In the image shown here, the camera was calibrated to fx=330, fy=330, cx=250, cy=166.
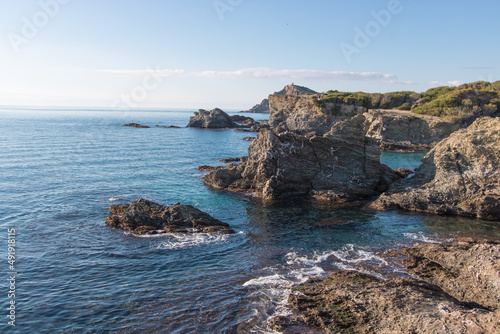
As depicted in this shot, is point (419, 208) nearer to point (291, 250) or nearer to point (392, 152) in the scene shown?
point (291, 250)

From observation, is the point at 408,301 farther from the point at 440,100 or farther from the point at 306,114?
the point at 306,114

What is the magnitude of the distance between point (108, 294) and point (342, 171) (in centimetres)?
2687

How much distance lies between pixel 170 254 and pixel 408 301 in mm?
14304

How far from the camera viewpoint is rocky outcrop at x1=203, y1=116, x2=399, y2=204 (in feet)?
118

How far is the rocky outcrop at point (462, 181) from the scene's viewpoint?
29.0 metres

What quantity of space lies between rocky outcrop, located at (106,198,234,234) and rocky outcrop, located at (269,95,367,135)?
190ft

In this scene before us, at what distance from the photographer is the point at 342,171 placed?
36.5 metres

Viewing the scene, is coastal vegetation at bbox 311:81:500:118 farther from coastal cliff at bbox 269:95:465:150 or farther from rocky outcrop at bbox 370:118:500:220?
rocky outcrop at bbox 370:118:500:220

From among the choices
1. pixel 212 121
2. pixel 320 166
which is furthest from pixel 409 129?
pixel 212 121

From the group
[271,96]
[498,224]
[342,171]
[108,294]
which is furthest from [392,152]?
[108,294]

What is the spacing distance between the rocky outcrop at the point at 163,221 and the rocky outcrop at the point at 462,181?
54.6ft

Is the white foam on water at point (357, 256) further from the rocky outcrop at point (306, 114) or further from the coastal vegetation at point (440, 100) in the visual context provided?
the coastal vegetation at point (440, 100)

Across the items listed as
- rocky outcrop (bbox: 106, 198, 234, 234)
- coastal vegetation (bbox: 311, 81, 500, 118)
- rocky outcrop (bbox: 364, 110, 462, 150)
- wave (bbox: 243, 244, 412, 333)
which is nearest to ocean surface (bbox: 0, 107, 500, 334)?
wave (bbox: 243, 244, 412, 333)

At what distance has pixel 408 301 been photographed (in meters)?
14.0
